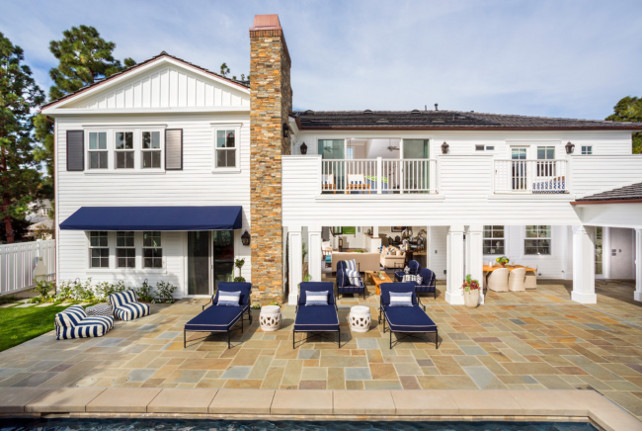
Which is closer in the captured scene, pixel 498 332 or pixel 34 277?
pixel 498 332

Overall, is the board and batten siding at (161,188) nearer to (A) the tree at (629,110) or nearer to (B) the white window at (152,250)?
(B) the white window at (152,250)

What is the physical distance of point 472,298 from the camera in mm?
10211

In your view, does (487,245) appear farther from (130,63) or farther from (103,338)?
(130,63)

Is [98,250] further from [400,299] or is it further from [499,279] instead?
[499,279]

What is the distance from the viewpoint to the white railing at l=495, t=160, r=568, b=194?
1095 cm

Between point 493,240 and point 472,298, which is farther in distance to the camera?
point 493,240

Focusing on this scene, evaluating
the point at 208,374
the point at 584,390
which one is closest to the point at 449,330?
the point at 584,390

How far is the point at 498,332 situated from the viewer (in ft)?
26.8

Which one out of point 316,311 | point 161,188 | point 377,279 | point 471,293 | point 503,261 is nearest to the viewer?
point 316,311

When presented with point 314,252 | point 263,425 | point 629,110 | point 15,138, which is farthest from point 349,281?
point 629,110

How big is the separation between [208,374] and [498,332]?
7660mm

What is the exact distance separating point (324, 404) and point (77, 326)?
750cm

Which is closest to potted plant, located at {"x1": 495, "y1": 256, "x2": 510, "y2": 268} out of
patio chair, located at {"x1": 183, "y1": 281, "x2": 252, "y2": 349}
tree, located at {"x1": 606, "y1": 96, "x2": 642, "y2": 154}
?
patio chair, located at {"x1": 183, "y1": 281, "x2": 252, "y2": 349}

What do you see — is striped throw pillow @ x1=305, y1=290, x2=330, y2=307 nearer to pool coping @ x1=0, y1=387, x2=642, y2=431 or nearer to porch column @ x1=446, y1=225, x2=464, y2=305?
pool coping @ x1=0, y1=387, x2=642, y2=431
